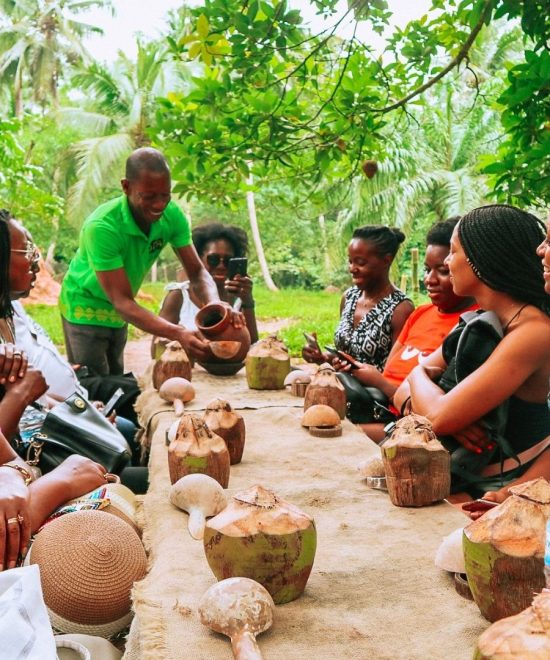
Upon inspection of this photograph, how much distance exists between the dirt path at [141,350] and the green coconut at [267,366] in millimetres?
6153

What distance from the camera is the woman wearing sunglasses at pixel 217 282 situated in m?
4.81

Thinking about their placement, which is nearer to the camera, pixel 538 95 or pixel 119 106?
pixel 538 95

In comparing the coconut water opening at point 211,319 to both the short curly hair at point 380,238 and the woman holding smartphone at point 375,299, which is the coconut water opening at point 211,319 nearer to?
the woman holding smartphone at point 375,299

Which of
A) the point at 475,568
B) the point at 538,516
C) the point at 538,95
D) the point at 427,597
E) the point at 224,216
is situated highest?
the point at 538,95

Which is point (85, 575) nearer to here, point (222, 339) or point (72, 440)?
point (72, 440)

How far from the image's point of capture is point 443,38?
3867 mm

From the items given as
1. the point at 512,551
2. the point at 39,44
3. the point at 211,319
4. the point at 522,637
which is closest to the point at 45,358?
the point at 211,319

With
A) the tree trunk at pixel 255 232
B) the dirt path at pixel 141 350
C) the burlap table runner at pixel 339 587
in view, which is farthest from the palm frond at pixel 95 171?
the burlap table runner at pixel 339 587

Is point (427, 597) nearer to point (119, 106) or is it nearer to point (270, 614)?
point (270, 614)

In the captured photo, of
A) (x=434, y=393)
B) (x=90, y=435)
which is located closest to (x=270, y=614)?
(x=434, y=393)

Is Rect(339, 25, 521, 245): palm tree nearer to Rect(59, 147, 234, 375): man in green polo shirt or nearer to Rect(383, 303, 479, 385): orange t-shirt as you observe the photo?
Rect(59, 147, 234, 375): man in green polo shirt

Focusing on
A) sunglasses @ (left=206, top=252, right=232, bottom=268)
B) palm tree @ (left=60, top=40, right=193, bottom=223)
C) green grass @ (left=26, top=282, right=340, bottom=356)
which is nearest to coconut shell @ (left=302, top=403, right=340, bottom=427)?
sunglasses @ (left=206, top=252, right=232, bottom=268)

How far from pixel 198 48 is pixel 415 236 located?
58.7 ft

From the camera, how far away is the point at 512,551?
4.32 ft
